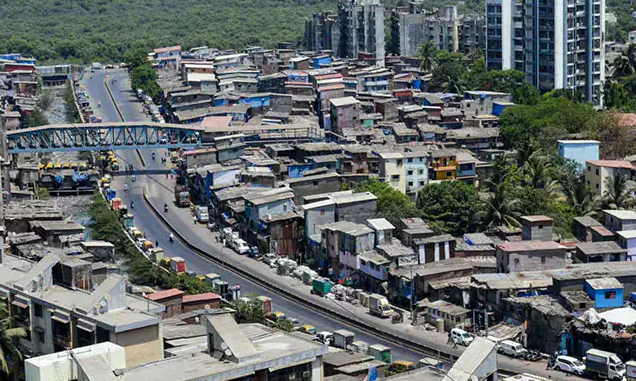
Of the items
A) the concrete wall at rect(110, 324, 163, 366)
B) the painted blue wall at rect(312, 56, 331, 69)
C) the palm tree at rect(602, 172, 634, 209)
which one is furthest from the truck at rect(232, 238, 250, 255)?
the painted blue wall at rect(312, 56, 331, 69)

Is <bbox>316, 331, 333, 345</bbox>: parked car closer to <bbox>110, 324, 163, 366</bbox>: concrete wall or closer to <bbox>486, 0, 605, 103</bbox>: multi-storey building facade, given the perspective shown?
<bbox>110, 324, 163, 366</bbox>: concrete wall

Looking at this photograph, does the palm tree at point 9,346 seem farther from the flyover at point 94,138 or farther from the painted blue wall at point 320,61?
the painted blue wall at point 320,61

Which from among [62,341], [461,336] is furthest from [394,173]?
[62,341]

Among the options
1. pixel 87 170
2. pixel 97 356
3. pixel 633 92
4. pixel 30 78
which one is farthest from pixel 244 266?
pixel 30 78

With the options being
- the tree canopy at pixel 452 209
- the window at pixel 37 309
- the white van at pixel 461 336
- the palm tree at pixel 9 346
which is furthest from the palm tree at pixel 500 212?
the palm tree at pixel 9 346

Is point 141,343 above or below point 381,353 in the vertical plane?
above

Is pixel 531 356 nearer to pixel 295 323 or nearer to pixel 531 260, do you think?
pixel 531 260
